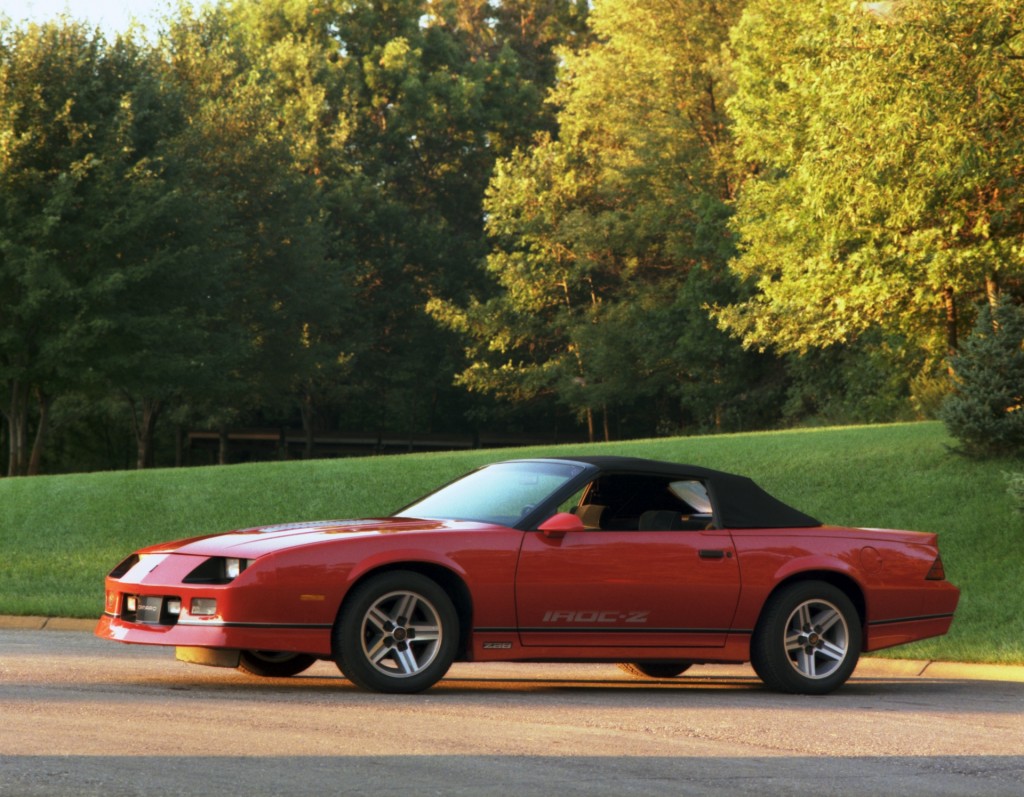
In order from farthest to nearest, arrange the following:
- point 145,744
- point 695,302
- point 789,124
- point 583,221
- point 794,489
Answer: point 583,221 → point 695,302 → point 789,124 → point 794,489 → point 145,744

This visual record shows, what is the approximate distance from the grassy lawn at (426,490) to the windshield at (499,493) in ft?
18.2

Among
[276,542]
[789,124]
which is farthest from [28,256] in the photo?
[276,542]

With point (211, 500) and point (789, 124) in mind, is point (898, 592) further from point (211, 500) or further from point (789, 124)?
point (789, 124)

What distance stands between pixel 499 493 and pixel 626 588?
111 centimetres

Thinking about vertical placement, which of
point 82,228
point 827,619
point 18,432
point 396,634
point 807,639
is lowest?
point 807,639

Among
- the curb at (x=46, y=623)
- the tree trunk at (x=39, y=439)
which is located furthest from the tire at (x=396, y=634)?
the tree trunk at (x=39, y=439)

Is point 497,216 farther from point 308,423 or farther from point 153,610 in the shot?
point 153,610

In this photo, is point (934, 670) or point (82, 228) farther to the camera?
point (82, 228)

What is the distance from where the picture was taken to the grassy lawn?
56.4 ft

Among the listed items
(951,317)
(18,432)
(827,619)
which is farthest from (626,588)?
(18,432)

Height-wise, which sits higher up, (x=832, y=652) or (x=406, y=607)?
(x=406, y=607)

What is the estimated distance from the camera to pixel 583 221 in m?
50.5

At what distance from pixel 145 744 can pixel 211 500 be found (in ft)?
52.2

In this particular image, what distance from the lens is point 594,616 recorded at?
9891mm
